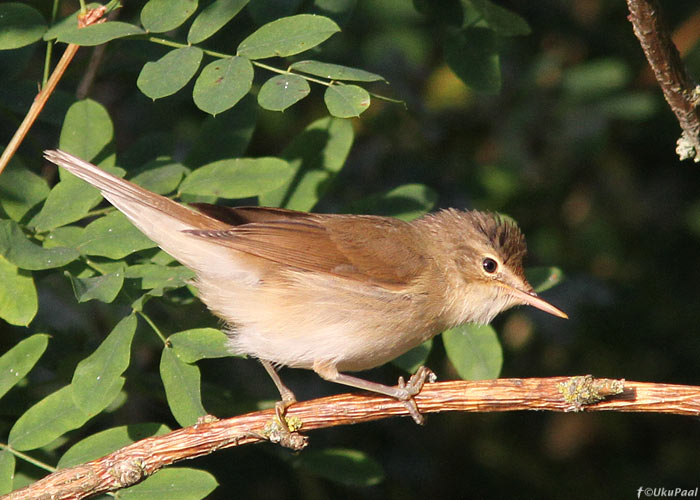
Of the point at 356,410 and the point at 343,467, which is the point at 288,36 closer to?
the point at 356,410

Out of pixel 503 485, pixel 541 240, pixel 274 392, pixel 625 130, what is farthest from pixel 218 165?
pixel 625 130

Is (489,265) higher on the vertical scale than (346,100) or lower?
higher

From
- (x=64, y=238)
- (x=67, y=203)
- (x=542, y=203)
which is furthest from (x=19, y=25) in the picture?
(x=542, y=203)

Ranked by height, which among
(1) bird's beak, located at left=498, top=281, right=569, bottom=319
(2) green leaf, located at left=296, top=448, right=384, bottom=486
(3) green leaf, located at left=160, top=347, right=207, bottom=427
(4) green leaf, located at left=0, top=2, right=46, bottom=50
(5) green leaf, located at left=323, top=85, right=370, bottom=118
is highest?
(1) bird's beak, located at left=498, top=281, right=569, bottom=319

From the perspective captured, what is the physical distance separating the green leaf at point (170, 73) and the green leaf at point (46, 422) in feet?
3.61

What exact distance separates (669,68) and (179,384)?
2137 mm

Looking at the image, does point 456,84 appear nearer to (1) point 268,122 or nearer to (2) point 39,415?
(1) point 268,122

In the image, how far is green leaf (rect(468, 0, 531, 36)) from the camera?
379cm

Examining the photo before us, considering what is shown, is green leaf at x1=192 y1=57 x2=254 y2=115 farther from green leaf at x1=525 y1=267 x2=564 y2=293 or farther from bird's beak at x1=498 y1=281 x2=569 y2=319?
green leaf at x1=525 y1=267 x2=564 y2=293

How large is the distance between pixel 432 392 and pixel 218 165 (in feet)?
4.21

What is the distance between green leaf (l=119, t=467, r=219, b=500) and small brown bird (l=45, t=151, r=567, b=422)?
0.44 meters

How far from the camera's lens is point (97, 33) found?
9.95 ft

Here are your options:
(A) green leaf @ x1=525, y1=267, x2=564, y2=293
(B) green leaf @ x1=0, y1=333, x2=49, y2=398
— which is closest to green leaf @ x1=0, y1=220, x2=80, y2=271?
(B) green leaf @ x1=0, y1=333, x2=49, y2=398

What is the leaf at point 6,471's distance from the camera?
2.96m
